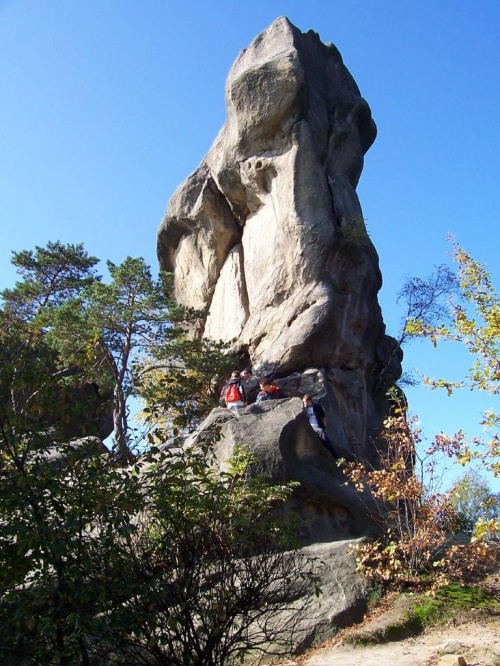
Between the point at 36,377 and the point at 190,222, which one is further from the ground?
the point at 190,222

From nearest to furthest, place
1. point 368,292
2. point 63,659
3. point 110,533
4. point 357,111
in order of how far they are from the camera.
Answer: point 63,659
point 110,533
point 368,292
point 357,111

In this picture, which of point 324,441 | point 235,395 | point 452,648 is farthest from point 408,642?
point 235,395

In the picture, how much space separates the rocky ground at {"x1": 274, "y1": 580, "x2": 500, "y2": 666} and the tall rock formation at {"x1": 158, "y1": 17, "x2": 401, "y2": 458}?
6960mm

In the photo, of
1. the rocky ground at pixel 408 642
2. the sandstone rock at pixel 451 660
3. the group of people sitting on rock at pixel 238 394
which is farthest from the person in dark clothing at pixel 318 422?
the sandstone rock at pixel 451 660

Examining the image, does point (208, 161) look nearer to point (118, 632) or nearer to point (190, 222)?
point (190, 222)

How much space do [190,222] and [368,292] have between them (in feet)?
24.8

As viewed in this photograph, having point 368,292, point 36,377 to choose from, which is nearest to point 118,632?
point 36,377

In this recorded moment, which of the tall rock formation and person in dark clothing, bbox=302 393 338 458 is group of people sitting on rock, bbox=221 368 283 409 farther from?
the tall rock formation

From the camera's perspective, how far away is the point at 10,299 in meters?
21.6

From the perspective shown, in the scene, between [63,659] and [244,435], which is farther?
[244,435]

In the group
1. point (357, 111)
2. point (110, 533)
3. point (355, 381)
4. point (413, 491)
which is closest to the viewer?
point (110, 533)

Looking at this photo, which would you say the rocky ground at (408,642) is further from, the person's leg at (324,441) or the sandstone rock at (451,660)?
the person's leg at (324,441)

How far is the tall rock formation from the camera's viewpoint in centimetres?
1792

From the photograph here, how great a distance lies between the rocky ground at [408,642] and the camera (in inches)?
280
